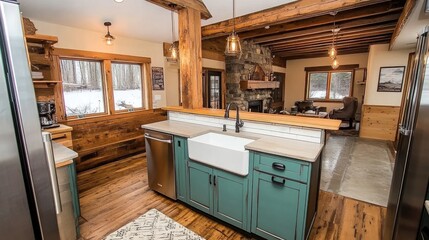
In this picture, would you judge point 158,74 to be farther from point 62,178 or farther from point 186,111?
point 62,178

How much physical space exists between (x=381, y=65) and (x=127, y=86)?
→ 19.7ft

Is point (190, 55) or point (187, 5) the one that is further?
point (190, 55)

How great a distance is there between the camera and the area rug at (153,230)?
203cm

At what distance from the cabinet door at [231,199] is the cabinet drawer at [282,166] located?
0.22 meters

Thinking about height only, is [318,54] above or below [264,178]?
above

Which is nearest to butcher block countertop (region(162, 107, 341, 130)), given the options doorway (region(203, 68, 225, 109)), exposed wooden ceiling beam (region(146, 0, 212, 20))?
exposed wooden ceiling beam (region(146, 0, 212, 20))

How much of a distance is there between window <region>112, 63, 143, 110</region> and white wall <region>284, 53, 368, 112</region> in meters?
6.86

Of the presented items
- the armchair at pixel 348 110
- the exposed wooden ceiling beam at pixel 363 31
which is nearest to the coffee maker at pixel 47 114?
the exposed wooden ceiling beam at pixel 363 31

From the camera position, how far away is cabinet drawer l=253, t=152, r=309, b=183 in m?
1.62

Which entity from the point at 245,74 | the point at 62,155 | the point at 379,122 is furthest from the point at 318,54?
the point at 62,155

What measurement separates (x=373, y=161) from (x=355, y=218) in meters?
2.17

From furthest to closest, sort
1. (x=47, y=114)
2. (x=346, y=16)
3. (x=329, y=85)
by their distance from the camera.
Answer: (x=329, y=85), (x=346, y=16), (x=47, y=114)

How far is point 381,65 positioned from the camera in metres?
5.17

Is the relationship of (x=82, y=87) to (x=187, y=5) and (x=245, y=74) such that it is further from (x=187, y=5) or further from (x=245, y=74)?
(x=245, y=74)
